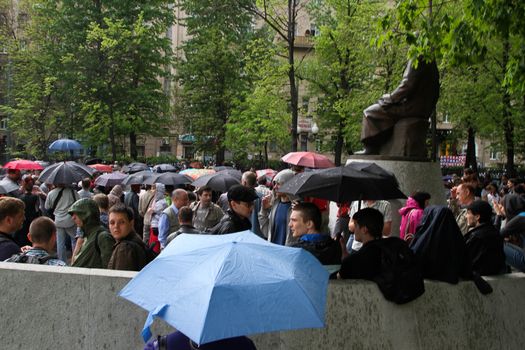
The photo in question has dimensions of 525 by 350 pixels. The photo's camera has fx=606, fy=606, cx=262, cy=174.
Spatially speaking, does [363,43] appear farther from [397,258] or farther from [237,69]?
[397,258]

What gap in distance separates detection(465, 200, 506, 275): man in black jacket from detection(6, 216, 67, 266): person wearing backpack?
3.73 meters

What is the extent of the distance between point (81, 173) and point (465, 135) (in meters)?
29.4

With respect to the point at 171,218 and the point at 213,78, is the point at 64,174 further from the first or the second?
the point at 213,78

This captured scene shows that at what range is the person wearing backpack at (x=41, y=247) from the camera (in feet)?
17.5

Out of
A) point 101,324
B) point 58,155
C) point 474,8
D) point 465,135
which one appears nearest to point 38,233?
point 101,324

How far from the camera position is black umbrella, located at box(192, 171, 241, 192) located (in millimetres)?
11020

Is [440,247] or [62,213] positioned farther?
[62,213]

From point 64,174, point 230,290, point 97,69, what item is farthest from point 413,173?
point 97,69

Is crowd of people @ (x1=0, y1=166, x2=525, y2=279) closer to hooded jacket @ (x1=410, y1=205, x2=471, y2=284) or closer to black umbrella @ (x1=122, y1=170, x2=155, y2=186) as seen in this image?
hooded jacket @ (x1=410, y1=205, x2=471, y2=284)

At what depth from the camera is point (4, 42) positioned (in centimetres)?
4125

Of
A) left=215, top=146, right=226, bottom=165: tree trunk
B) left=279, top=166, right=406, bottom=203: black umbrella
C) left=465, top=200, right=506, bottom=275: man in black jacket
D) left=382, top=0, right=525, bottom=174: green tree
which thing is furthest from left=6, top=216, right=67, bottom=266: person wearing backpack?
left=215, top=146, right=226, bottom=165: tree trunk

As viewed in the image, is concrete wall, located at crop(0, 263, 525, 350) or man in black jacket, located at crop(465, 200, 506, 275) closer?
concrete wall, located at crop(0, 263, 525, 350)

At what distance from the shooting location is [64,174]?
38.3 feet

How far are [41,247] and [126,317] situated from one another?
126cm
